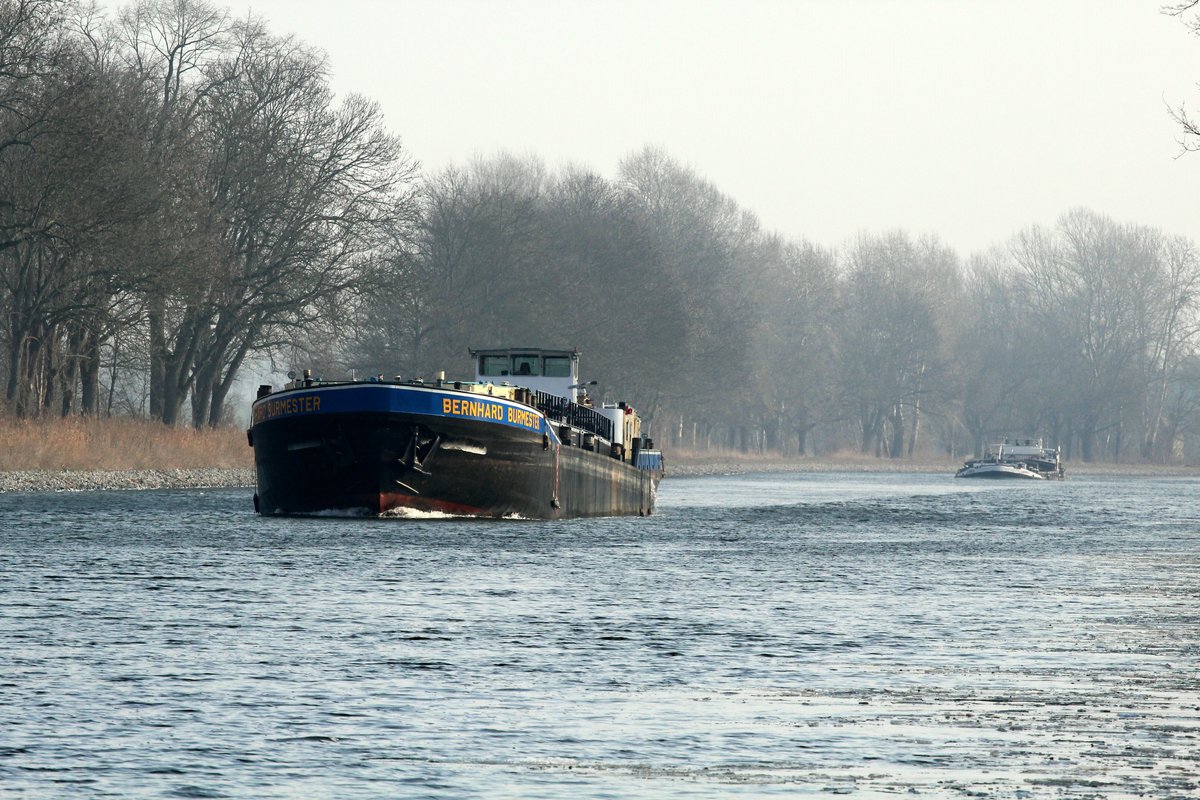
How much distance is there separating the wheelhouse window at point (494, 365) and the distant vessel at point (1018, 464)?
66.0 m

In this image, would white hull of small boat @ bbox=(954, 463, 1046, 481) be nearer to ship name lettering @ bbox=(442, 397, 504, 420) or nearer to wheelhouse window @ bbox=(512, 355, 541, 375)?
wheelhouse window @ bbox=(512, 355, 541, 375)

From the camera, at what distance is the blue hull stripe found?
114ft

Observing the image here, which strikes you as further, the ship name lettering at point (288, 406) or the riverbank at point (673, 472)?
the riverbank at point (673, 472)

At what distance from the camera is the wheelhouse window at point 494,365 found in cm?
4900

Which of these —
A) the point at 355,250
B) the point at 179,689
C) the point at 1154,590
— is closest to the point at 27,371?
the point at 355,250

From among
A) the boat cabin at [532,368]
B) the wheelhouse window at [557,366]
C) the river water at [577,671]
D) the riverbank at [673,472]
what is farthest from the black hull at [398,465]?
the wheelhouse window at [557,366]

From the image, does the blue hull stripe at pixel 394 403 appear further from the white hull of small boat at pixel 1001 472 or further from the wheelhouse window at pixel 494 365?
the white hull of small boat at pixel 1001 472

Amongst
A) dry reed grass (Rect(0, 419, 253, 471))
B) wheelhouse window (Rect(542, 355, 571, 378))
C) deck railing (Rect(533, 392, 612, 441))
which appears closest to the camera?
deck railing (Rect(533, 392, 612, 441))

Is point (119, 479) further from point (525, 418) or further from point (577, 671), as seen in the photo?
point (577, 671)

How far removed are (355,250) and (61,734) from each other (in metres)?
57.1

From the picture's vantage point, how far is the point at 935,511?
53625 mm

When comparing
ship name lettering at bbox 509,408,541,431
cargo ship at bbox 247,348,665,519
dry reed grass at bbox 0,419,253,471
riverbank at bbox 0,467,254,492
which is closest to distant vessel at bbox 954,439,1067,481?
dry reed grass at bbox 0,419,253,471

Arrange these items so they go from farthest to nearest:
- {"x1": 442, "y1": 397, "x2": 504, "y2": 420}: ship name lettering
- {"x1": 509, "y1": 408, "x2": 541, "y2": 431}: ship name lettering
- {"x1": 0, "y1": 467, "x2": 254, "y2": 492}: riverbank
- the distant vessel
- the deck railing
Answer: the distant vessel, {"x1": 0, "y1": 467, "x2": 254, "y2": 492}: riverbank, the deck railing, {"x1": 509, "y1": 408, "x2": 541, "y2": 431}: ship name lettering, {"x1": 442, "y1": 397, "x2": 504, "y2": 420}: ship name lettering

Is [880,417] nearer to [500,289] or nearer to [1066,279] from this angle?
[1066,279]
